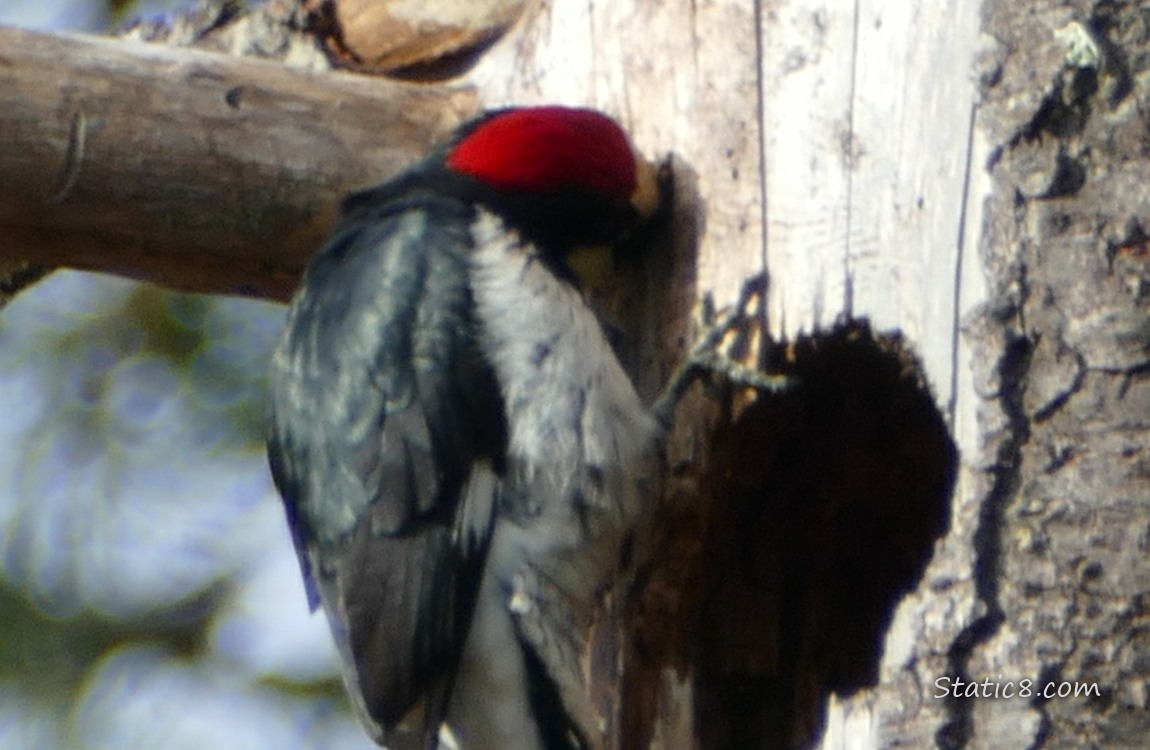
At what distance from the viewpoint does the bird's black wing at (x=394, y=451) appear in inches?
95.2

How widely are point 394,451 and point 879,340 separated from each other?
745 mm

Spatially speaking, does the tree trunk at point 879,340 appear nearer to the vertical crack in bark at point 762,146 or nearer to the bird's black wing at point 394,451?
the vertical crack in bark at point 762,146

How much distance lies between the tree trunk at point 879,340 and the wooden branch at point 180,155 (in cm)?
1

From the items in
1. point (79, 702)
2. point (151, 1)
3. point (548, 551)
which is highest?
point (151, 1)

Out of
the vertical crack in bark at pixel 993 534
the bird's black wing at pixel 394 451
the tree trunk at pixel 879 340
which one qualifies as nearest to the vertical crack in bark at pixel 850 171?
the tree trunk at pixel 879 340

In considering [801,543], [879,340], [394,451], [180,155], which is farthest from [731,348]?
[180,155]

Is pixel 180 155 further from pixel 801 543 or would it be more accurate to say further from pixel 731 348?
pixel 801 543

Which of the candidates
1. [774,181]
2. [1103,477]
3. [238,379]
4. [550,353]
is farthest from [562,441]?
[238,379]

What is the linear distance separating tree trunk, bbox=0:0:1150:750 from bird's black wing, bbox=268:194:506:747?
30cm

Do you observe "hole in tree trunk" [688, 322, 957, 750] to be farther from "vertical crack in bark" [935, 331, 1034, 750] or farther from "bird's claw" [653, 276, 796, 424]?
"vertical crack in bark" [935, 331, 1034, 750]

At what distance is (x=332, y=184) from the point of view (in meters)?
2.89

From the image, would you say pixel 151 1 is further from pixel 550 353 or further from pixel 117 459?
pixel 550 353

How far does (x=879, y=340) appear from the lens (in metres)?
2.29

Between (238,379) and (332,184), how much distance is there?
73.5 inches
